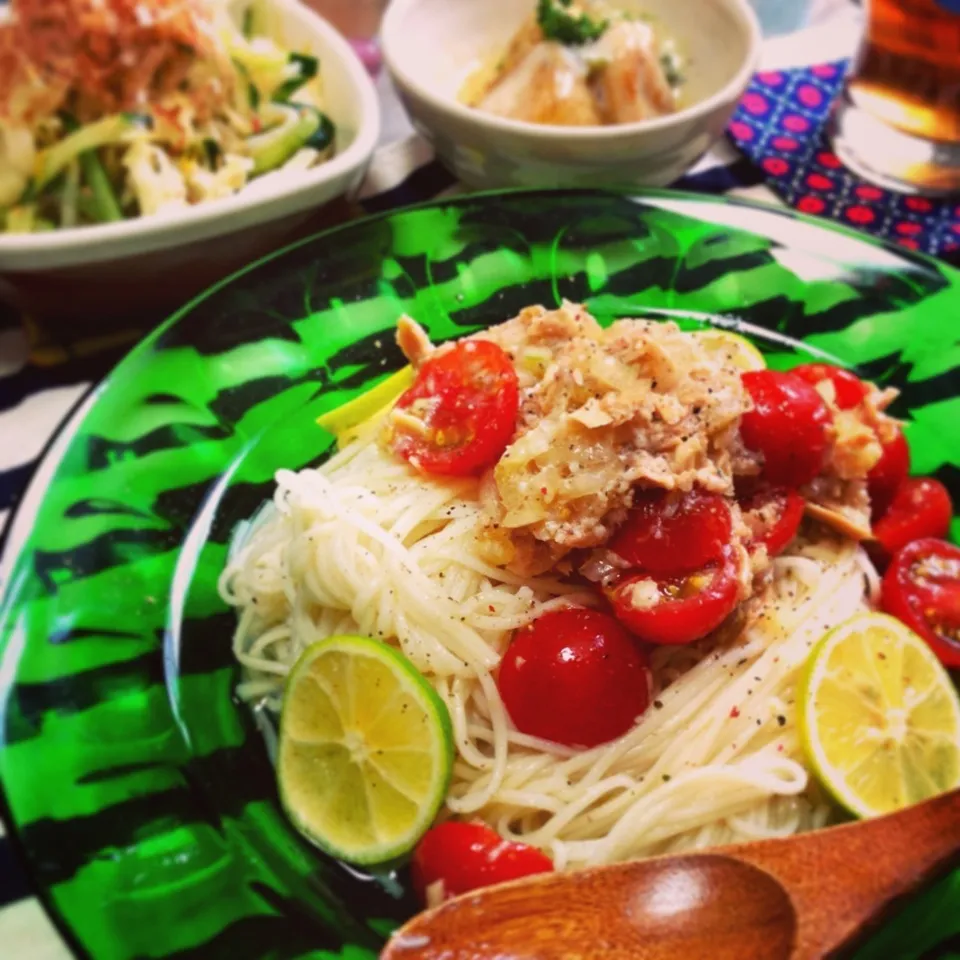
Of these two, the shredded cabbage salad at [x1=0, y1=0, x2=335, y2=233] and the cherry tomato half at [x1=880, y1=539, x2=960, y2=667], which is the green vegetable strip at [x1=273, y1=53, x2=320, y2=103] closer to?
the shredded cabbage salad at [x1=0, y1=0, x2=335, y2=233]

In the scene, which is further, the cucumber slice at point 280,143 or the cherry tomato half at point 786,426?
the cucumber slice at point 280,143

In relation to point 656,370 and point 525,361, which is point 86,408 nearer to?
point 525,361

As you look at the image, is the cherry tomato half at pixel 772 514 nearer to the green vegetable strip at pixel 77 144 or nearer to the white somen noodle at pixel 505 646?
the white somen noodle at pixel 505 646

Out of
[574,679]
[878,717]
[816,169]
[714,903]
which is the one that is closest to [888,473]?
[878,717]

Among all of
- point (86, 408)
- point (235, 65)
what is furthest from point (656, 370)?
point (235, 65)

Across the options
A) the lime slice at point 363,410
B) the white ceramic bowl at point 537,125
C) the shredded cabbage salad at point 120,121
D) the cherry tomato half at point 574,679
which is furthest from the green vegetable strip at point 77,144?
the cherry tomato half at point 574,679

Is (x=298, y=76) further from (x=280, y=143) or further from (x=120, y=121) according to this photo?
(x=120, y=121)

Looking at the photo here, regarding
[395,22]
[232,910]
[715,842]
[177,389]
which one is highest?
[395,22]
